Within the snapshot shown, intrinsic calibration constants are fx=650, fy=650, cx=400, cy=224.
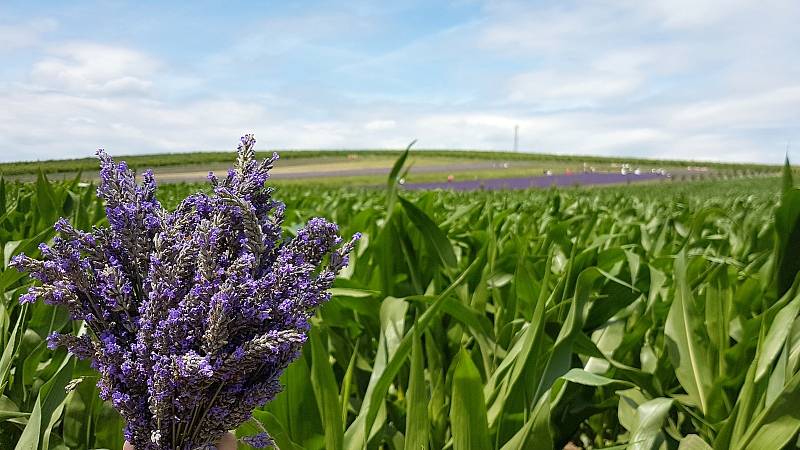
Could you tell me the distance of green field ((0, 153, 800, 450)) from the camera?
43.6 inches

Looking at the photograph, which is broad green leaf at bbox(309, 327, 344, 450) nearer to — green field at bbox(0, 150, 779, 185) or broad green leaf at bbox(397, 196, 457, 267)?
broad green leaf at bbox(397, 196, 457, 267)

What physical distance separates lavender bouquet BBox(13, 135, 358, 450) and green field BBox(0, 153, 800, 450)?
28cm

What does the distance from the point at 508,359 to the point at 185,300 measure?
0.75 m

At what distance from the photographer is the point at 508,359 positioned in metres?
1.27

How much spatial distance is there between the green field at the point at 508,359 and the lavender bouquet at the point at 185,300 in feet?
0.93

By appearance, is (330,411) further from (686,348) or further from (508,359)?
(686,348)

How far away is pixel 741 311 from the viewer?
2.10 metres

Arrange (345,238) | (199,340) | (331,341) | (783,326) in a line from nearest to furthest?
1. (199,340)
2. (783,326)
3. (331,341)
4. (345,238)

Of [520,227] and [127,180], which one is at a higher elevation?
[127,180]

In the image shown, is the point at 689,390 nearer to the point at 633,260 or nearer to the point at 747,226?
the point at 633,260

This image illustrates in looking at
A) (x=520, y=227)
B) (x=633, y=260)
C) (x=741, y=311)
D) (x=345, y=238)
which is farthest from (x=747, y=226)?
(x=345, y=238)

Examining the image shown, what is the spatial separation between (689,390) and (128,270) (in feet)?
4.27

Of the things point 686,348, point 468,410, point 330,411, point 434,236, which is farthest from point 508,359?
point 434,236

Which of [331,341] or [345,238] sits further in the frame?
[345,238]
